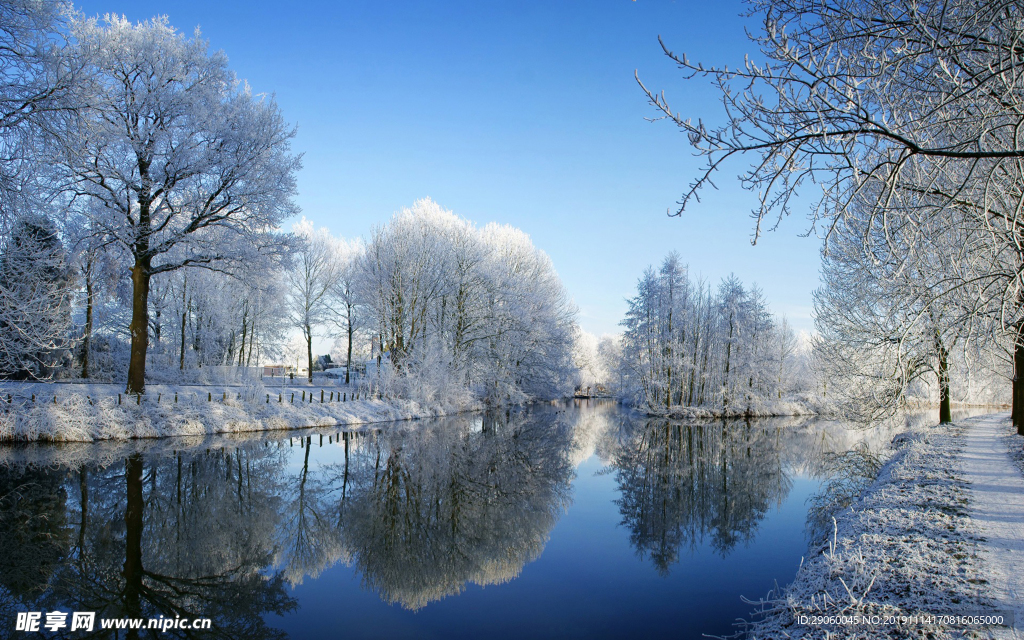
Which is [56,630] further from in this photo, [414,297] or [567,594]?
[414,297]

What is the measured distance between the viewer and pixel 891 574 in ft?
14.5

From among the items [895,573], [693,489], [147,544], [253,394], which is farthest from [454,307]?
[895,573]

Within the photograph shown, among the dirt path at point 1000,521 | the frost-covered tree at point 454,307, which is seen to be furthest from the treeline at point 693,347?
the dirt path at point 1000,521

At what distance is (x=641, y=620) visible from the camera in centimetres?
491

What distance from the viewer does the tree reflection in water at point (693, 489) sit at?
24.8 feet

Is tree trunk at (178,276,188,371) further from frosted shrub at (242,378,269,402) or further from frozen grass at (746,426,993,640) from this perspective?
frozen grass at (746,426,993,640)

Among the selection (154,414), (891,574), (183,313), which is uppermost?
(183,313)

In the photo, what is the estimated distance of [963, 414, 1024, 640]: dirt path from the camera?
3.85 m

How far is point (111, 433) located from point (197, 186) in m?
7.27

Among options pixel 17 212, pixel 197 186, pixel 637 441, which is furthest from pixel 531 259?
pixel 17 212

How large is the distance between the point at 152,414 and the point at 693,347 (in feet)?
88.8

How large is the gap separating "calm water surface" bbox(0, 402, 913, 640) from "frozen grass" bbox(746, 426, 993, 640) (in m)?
0.72

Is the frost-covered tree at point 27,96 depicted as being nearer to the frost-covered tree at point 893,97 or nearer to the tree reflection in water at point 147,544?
the tree reflection in water at point 147,544

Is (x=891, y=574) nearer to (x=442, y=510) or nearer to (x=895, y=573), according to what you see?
(x=895, y=573)
